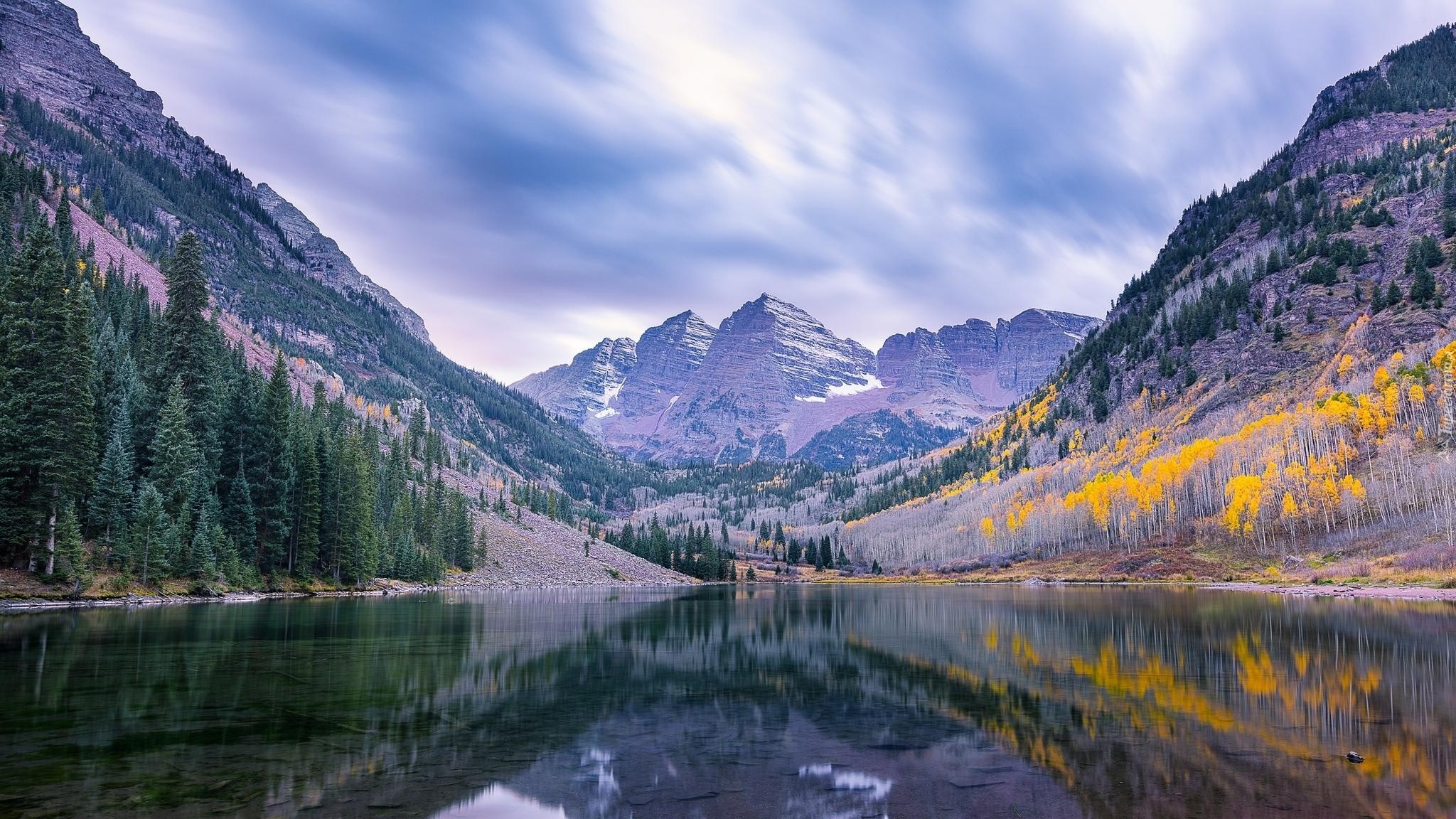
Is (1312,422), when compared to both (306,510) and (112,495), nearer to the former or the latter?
(306,510)

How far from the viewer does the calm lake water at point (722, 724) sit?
15102 millimetres

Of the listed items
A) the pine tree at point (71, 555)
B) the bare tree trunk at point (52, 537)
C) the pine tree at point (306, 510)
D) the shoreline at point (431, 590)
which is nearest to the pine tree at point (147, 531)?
the shoreline at point (431, 590)

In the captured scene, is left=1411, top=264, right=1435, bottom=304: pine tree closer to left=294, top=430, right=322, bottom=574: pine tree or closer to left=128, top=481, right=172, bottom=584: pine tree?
left=294, top=430, right=322, bottom=574: pine tree

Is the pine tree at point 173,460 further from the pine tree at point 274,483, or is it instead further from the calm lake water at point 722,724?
the calm lake water at point 722,724

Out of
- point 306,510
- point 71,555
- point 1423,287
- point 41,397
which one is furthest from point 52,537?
point 1423,287

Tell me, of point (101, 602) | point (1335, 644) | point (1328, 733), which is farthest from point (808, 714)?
point (101, 602)

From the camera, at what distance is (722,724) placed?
23.3 meters

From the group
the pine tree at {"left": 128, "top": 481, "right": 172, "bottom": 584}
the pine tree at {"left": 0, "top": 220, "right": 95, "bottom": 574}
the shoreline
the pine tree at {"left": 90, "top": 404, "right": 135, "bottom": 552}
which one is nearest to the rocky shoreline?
the shoreline

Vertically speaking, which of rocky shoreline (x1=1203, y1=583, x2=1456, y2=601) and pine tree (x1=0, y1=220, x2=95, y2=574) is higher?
pine tree (x1=0, y1=220, x2=95, y2=574)

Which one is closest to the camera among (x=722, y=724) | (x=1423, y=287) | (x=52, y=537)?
(x=722, y=724)

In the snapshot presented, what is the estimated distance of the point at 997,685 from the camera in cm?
2881

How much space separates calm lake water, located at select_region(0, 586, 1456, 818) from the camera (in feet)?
49.5

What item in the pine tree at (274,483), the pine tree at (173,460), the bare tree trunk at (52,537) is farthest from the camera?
the pine tree at (274,483)

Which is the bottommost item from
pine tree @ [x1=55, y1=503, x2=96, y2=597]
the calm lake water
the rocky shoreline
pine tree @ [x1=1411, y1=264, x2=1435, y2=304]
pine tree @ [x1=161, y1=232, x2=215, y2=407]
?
the rocky shoreline
